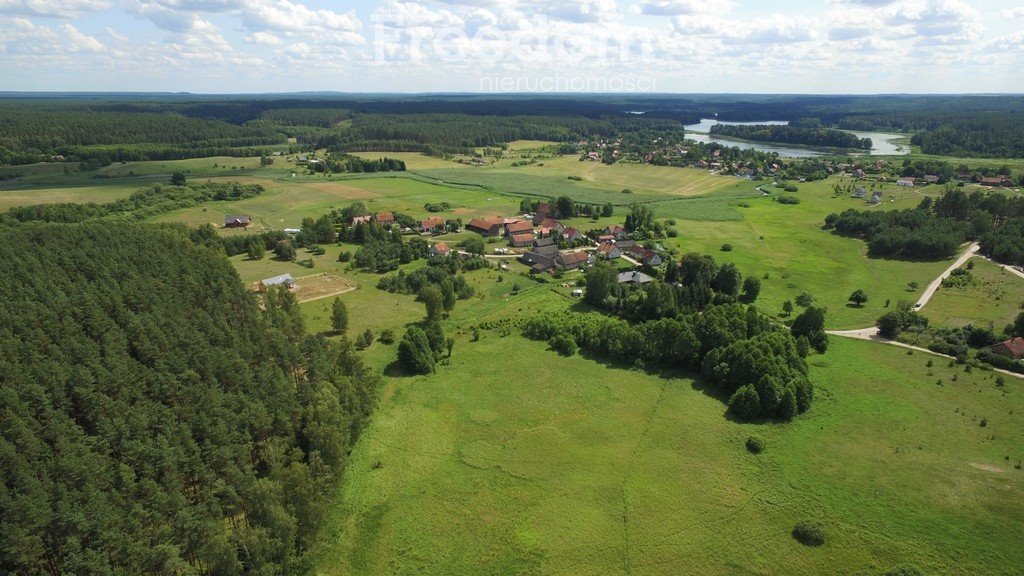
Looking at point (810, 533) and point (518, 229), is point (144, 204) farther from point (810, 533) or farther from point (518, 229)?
point (810, 533)

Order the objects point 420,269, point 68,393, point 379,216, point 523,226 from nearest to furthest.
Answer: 1. point 68,393
2. point 420,269
3. point 523,226
4. point 379,216

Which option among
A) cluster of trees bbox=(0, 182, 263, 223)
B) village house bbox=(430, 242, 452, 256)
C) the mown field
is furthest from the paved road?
cluster of trees bbox=(0, 182, 263, 223)

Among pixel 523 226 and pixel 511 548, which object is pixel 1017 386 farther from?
pixel 523 226

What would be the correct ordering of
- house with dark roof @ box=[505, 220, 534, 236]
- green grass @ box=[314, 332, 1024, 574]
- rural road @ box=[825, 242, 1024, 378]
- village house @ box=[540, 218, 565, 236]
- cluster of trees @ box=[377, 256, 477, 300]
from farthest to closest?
1. village house @ box=[540, 218, 565, 236]
2. house with dark roof @ box=[505, 220, 534, 236]
3. cluster of trees @ box=[377, 256, 477, 300]
4. rural road @ box=[825, 242, 1024, 378]
5. green grass @ box=[314, 332, 1024, 574]

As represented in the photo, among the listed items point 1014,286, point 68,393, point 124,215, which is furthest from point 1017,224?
point 124,215

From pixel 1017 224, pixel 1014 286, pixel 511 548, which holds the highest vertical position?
pixel 1017 224

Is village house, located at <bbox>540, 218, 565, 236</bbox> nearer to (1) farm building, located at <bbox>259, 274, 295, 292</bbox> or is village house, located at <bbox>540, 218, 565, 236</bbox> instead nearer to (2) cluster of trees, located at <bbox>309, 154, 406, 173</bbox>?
(1) farm building, located at <bbox>259, 274, 295, 292</bbox>
